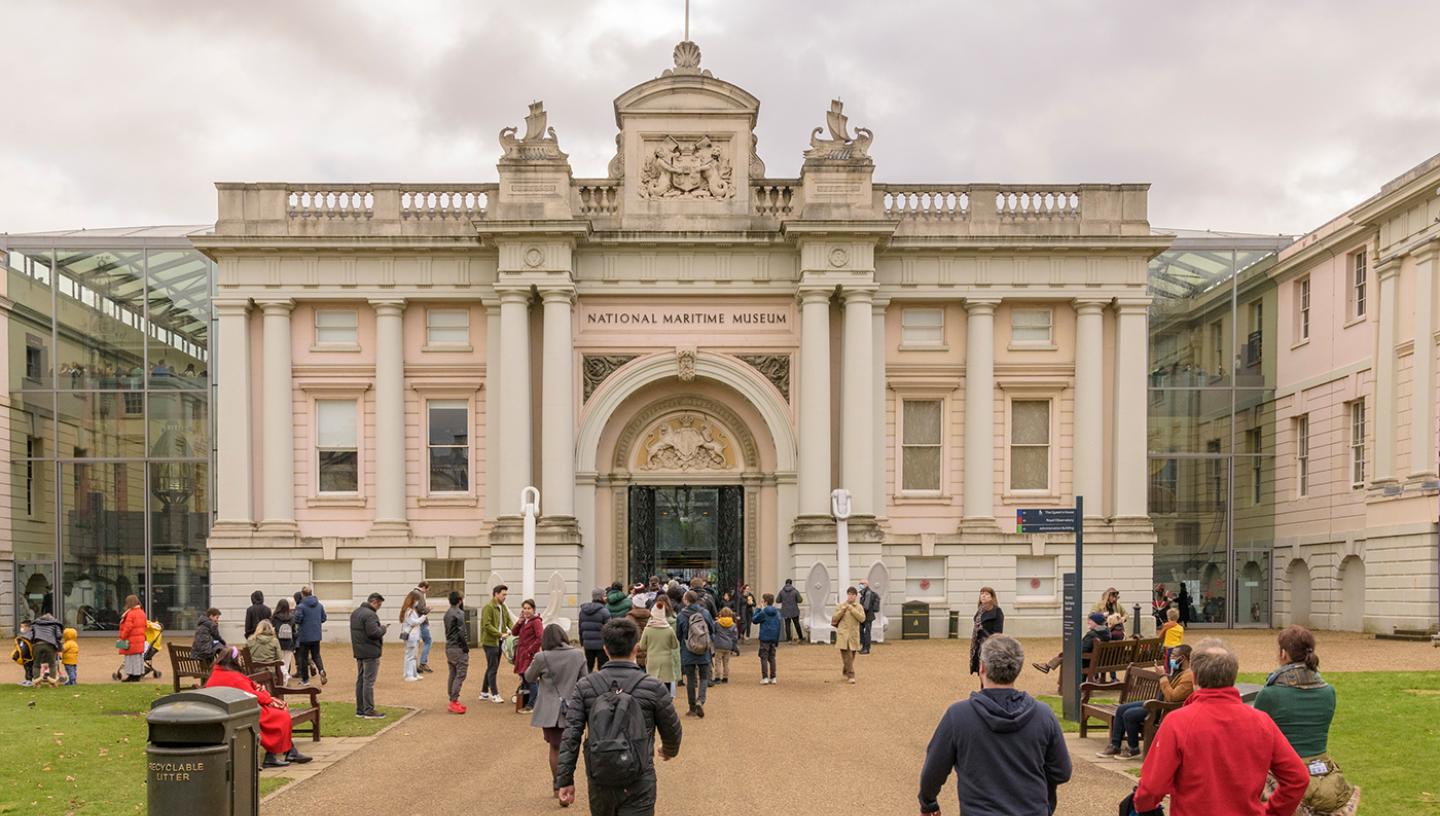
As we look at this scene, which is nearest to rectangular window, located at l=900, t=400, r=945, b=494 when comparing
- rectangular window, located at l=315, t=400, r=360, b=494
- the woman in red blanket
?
rectangular window, located at l=315, t=400, r=360, b=494

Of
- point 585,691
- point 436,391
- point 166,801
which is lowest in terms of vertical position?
point 166,801

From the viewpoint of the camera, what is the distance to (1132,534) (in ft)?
105

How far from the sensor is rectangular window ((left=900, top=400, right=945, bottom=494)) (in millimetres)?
33000

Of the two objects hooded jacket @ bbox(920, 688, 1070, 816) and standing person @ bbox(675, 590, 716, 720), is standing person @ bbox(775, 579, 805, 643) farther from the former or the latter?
hooded jacket @ bbox(920, 688, 1070, 816)

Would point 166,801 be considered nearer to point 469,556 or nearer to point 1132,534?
point 469,556

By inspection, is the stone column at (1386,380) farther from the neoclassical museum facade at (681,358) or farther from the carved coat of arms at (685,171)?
the carved coat of arms at (685,171)

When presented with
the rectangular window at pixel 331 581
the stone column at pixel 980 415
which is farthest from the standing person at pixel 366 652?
the stone column at pixel 980 415

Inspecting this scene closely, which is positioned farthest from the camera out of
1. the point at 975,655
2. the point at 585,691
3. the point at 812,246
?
the point at 812,246

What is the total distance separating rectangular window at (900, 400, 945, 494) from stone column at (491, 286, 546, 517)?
921cm

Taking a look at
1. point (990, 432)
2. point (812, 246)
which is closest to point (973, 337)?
point (990, 432)

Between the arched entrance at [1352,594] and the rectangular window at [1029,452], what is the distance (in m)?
8.18

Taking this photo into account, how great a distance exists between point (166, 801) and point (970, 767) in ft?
19.1

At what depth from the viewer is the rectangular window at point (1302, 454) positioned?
36.2 metres

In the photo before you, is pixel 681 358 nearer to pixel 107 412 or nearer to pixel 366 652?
pixel 366 652
